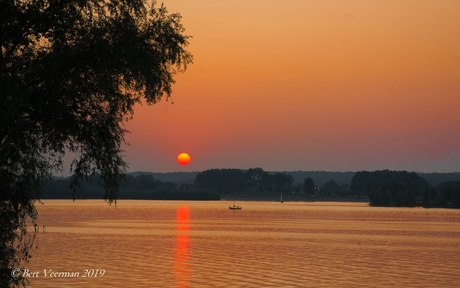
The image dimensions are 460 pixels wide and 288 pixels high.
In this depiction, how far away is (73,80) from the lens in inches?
1053

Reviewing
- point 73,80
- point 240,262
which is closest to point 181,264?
point 240,262

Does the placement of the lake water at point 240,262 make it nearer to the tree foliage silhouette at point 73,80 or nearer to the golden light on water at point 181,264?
the golden light on water at point 181,264

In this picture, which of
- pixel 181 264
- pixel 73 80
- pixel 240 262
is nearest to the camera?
pixel 73 80

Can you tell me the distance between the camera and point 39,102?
84.7 ft

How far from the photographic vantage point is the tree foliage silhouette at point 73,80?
26328 millimetres

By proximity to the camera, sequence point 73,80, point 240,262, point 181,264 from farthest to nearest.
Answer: point 240,262, point 181,264, point 73,80

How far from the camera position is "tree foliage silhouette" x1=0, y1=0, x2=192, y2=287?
26328 millimetres

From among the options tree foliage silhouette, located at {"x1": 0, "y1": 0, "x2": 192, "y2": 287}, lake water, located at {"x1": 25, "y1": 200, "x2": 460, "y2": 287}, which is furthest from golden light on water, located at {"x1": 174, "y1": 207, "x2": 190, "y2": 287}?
tree foliage silhouette, located at {"x1": 0, "y1": 0, "x2": 192, "y2": 287}

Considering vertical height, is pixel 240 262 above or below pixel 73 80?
below

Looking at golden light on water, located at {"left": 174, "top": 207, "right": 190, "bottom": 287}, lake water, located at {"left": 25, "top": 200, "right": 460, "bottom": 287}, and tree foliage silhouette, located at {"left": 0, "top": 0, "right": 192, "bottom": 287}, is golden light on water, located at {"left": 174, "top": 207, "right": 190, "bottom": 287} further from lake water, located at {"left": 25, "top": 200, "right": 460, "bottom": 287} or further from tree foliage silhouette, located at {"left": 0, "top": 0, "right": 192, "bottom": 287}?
tree foliage silhouette, located at {"left": 0, "top": 0, "right": 192, "bottom": 287}

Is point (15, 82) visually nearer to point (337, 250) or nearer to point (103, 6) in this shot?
point (103, 6)

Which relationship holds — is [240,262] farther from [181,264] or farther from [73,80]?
[73,80]

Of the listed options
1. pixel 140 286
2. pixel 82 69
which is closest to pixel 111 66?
pixel 82 69

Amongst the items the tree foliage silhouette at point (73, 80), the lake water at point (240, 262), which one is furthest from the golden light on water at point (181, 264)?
the tree foliage silhouette at point (73, 80)
